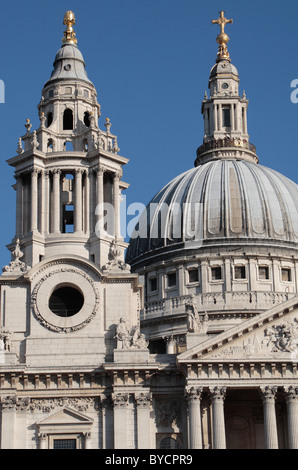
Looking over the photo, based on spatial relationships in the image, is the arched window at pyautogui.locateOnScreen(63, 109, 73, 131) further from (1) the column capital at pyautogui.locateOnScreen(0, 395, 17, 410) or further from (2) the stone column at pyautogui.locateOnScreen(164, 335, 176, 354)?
(1) the column capital at pyautogui.locateOnScreen(0, 395, 17, 410)

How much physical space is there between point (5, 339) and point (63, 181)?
12772 millimetres

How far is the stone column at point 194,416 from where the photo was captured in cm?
6738

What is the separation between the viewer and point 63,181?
3041 inches

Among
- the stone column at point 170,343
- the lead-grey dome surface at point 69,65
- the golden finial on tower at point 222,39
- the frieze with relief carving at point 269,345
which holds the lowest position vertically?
the frieze with relief carving at point 269,345

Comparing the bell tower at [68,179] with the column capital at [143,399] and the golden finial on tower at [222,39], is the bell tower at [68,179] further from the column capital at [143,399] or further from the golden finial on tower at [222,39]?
the golden finial on tower at [222,39]

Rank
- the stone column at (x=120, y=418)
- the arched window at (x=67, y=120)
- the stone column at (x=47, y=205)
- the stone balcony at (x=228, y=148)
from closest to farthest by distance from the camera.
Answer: the stone column at (x=120, y=418)
the stone column at (x=47, y=205)
the arched window at (x=67, y=120)
the stone balcony at (x=228, y=148)

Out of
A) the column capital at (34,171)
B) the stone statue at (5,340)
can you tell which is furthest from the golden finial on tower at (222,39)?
the stone statue at (5,340)

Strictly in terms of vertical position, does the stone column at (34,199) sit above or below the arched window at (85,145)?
below

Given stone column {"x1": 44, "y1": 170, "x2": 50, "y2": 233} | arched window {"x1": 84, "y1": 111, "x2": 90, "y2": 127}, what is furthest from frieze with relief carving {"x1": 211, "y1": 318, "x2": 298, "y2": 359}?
arched window {"x1": 84, "y1": 111, "x2": 90, "y2": 127}

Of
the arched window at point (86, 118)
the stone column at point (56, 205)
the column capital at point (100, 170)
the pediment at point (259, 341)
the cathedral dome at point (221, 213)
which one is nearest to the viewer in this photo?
the pediment at point (259, 341)

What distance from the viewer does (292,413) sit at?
6869 centimetres

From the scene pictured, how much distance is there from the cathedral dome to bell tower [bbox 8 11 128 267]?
69.5 ft

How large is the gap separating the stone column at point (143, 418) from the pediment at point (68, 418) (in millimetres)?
3010

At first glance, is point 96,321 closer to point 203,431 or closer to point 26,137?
point 203,431
